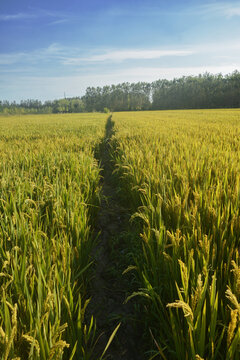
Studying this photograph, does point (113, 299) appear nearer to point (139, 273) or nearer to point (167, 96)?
point (139, 273)

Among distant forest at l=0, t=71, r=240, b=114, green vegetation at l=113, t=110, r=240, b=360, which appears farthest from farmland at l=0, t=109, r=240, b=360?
distant forest at l=0, t=71, r=240, b=114

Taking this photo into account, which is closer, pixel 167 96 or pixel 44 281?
pixel 44 281

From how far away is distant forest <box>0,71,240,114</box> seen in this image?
190 feet

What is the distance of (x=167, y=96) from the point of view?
274ft

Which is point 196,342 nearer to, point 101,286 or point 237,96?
point 101,286

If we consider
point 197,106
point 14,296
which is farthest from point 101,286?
point 197,106

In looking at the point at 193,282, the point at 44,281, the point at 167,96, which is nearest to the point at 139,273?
the point at 193,282

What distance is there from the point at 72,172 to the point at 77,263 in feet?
6.02

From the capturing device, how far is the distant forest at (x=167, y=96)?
57.8m

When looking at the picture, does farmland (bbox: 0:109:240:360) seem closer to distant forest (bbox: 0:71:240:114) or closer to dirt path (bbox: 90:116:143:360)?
dirt path (bbox: 90:116:143:360)

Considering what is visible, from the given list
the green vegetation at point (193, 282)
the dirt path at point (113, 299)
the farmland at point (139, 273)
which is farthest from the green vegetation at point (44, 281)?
the green vegetation at point (193, 282)

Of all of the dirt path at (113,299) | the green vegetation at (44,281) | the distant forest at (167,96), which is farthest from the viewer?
the distant forest at (167,96)

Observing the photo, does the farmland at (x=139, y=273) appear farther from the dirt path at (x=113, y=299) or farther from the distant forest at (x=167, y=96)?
the distant forest at (x=167, y=96)

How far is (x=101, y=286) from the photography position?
208 cm
